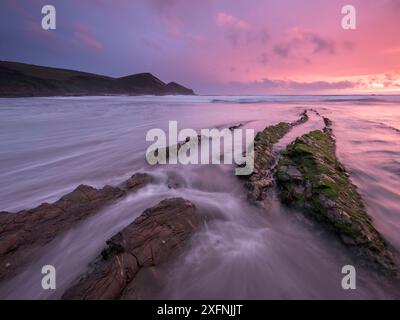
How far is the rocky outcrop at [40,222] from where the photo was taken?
3.65 m

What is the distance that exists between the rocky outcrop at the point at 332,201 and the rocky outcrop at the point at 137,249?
2.40 metres

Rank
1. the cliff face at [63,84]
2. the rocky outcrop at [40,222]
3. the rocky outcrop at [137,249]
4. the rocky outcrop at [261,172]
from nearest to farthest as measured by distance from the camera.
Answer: the rocky outcrop at [137,249] < the rocky outcrop at [40,222] < the rocky outcrop at [261,172] < the cliff face at [63,84]

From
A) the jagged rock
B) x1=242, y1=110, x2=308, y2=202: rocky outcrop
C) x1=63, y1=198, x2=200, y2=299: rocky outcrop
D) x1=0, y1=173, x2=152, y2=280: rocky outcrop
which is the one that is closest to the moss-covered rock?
x1=242, y1=110, x2=308, y2=202: rocky outcrop

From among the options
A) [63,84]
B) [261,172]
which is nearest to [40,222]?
[261,172]

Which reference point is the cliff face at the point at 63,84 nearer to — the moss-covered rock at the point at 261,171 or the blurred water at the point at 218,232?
the blurred water at the point at 218,232

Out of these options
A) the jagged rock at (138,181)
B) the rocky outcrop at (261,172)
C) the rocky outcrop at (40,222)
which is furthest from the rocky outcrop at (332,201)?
the rocky outcrop at (40,222)

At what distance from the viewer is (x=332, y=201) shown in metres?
4.66

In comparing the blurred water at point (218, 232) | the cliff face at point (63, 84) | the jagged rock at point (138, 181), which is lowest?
the blurred water at point (218, 232)

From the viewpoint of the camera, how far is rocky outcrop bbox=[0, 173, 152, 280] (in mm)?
3652

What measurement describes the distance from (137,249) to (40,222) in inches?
86.2

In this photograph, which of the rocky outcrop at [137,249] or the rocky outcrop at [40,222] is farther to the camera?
the rocky outcrop at [40,222]

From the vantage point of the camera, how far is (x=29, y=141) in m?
12.2

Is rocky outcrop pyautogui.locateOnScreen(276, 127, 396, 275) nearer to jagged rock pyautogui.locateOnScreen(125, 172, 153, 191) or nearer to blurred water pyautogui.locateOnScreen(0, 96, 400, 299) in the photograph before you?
blurred water pyautogui.locateOnScreen(0, 96, 400, 299)
